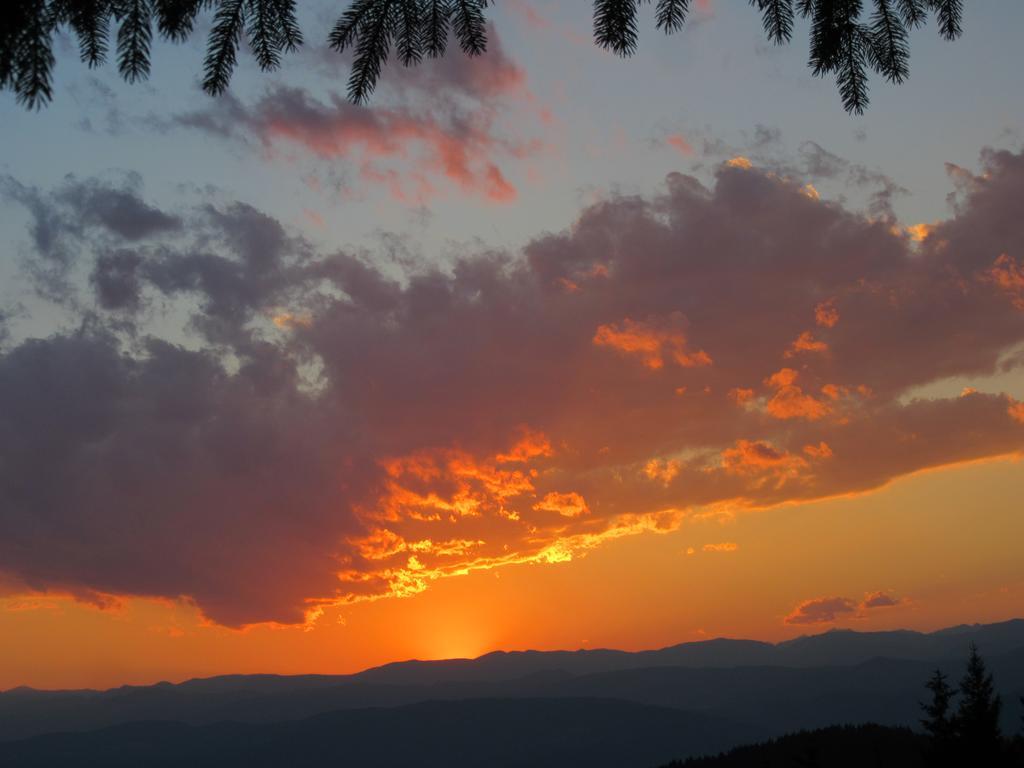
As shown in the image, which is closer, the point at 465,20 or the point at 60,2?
the point at 60,2

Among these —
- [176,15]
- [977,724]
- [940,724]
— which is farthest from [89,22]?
[977,724]

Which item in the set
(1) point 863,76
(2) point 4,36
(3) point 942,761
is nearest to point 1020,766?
(3) point 942,761

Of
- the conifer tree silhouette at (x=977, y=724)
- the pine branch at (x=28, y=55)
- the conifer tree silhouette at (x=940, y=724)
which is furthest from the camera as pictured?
the conifer tree silhouette at (x=977, y=724)

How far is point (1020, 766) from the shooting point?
77375 mm

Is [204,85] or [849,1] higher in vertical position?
[849,1]

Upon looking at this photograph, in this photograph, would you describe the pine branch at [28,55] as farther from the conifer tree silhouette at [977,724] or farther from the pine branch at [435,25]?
the conifer tree silhouette at [977,724]

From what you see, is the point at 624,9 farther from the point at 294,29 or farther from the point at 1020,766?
the point at 1020,766

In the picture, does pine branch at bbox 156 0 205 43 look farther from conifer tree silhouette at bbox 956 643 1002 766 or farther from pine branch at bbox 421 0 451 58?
conifer tree silhouette at bbox 956 643 1002 766

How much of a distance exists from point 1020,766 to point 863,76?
284 feet

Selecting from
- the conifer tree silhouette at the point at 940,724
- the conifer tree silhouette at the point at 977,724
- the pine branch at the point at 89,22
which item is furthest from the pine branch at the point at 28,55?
the conifer tree silhouette at the point at 977,724

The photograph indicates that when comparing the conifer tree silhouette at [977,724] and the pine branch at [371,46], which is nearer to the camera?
the pine branch at [371,46]

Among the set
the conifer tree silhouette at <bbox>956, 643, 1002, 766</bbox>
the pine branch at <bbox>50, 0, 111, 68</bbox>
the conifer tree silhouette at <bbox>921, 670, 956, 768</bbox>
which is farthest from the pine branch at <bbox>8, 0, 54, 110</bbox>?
the conifer tree silhouette at <bbox>956, 643, 1002, 766</bbox>

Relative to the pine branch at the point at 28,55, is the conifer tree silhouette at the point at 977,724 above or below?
below

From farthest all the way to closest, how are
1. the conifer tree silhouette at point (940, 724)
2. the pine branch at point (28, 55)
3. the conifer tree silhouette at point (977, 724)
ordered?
the conifer tree silhouette at point (977, 724), the conifer tree silhouette at point (940, 724), the pine branch at point (28, 55)
